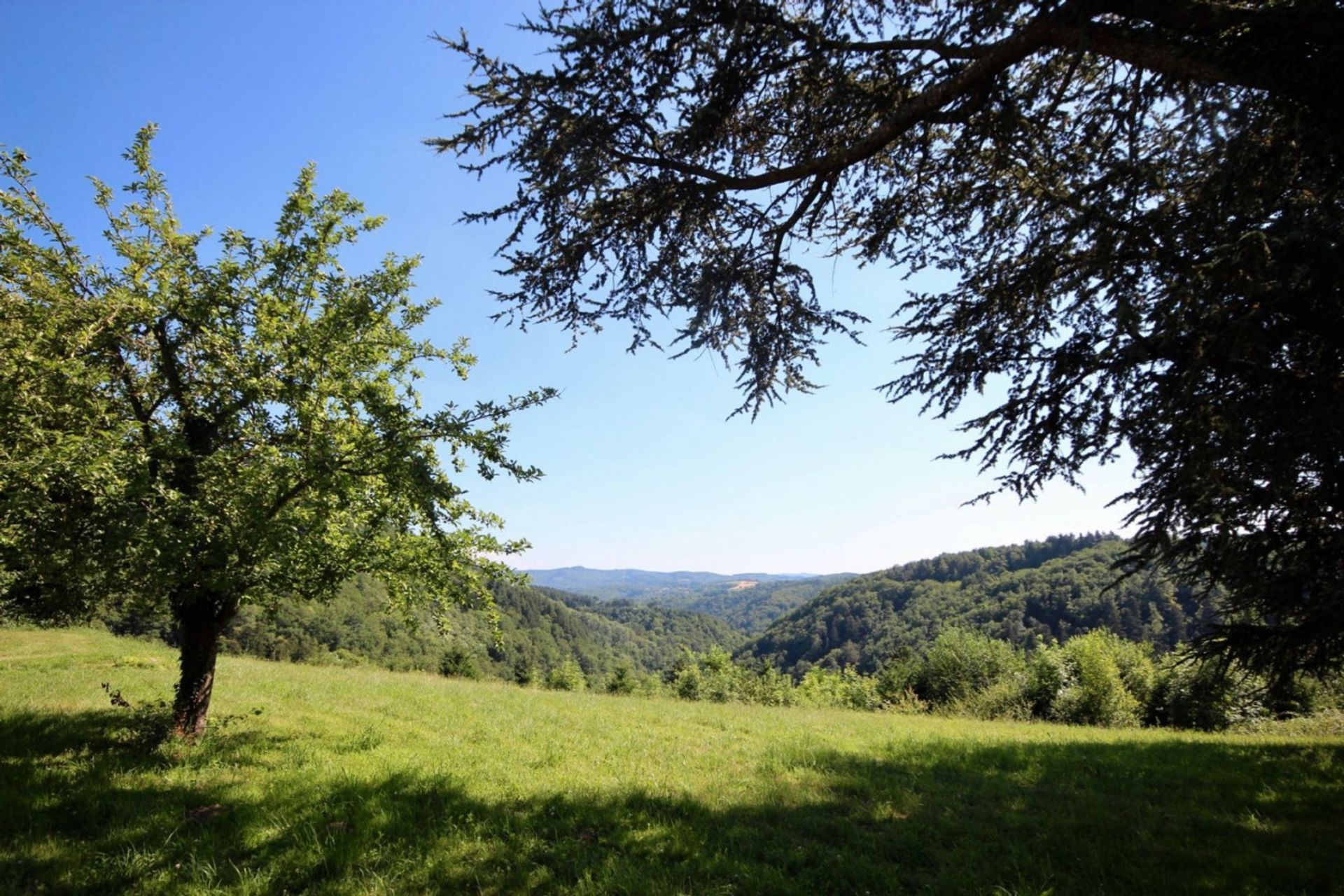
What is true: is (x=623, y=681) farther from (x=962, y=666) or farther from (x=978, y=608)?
(x=978, y=608)

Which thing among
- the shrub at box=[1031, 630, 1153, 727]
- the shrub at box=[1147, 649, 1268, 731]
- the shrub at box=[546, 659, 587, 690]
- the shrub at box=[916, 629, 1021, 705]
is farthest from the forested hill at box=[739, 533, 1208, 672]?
the shrub at box=[1147, 649, 1268, 731]

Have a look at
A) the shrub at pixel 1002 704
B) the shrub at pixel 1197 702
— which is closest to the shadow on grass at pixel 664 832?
the shrub at pixel 1197 702

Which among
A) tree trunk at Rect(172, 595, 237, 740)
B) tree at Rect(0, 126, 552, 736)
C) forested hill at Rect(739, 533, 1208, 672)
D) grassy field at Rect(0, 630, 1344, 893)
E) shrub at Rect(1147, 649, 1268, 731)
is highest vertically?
tree at Rect(0, 126, 552, 736)

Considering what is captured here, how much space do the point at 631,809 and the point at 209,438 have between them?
24.0 feet

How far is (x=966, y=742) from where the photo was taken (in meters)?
10.7

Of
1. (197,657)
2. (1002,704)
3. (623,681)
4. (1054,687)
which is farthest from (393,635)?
(197,657)

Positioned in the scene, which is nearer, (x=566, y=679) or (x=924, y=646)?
(x=566, y=679)

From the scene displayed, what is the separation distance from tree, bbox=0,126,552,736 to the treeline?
10598 millimetres

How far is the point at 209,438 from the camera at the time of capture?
7.31 meters

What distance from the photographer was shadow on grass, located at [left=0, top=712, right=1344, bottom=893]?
460 cm

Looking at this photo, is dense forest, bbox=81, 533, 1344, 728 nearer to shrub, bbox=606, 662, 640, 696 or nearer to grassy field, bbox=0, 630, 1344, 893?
A: shrub, bbox=606, 662, 640, 696

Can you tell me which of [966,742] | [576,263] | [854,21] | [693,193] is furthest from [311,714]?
[854,21]

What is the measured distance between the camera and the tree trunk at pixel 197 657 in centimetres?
760

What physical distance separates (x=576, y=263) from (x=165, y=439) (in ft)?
17.8
